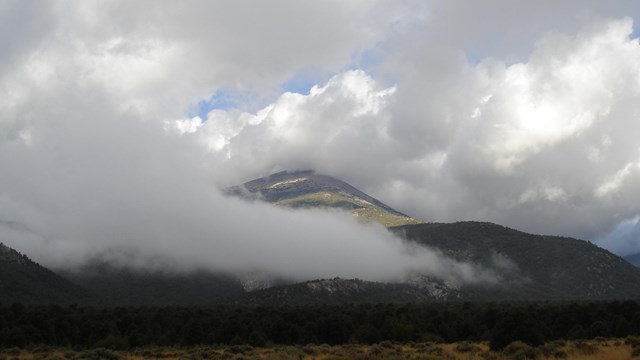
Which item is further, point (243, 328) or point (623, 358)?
point (243, 328)

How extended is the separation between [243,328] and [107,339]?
60.0 feet

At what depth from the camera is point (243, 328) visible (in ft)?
266

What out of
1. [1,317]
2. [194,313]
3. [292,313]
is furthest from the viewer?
[194,313]

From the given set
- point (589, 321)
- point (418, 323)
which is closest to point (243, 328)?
point (418, 323)

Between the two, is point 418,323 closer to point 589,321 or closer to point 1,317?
point 589,321

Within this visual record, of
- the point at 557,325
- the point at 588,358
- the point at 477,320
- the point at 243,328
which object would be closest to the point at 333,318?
the point at 243,328

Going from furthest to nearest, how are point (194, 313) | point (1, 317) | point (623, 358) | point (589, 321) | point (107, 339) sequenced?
point (194, 313) < point (1, 317) < point (589, 321) < point (107, 339) < point (623, 358)

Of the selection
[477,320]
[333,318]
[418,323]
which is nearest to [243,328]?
[333,318]

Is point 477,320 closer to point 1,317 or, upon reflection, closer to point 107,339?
point 107,339

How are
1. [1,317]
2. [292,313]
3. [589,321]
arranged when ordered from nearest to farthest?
[589,321] → [1,317] → [292,313]

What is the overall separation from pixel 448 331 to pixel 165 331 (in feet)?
140

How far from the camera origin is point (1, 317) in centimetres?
8638

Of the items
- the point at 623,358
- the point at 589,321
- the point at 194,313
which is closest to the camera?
the point at 623,358

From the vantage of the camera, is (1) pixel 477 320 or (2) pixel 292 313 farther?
(2) pixel 292 313
